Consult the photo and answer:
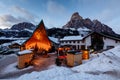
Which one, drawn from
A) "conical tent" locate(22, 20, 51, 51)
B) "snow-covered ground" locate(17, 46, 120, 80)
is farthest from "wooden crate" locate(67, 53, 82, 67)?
"conical tent" locate(22, 20, 51, 51)

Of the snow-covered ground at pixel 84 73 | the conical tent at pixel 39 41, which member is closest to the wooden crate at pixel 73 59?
the snow-covered ground at pixel 84 73

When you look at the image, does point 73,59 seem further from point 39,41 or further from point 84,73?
point 39,41

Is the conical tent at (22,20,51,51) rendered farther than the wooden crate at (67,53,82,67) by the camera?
Yes

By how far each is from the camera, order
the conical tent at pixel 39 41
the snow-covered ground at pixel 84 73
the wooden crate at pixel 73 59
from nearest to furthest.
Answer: the snow-covered ground at pixel 84 73 < the wooden crate at pixel 73 59 < the conical tent at pixel 39 41

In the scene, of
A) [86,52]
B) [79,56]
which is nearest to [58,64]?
[79,56]

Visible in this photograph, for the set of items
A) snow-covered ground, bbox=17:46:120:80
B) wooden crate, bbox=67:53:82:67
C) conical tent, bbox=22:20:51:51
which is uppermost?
conical tent, bbox=22:20:51:51

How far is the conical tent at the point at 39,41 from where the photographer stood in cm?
4247

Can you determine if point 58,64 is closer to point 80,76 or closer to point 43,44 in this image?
point 80,76

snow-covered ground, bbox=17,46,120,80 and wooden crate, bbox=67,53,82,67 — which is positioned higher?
wooden crate, bbox=67,53,82,67

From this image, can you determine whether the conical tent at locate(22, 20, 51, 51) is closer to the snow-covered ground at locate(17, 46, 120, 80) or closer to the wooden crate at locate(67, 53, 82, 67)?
the wooden crate at locate(67, 53, 82, 67)

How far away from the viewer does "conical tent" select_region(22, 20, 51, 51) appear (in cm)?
4247

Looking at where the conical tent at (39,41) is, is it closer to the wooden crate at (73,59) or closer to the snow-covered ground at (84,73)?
the wooden crate at (73,59)

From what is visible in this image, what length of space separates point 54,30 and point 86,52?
10064cm

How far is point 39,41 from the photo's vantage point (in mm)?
43625
